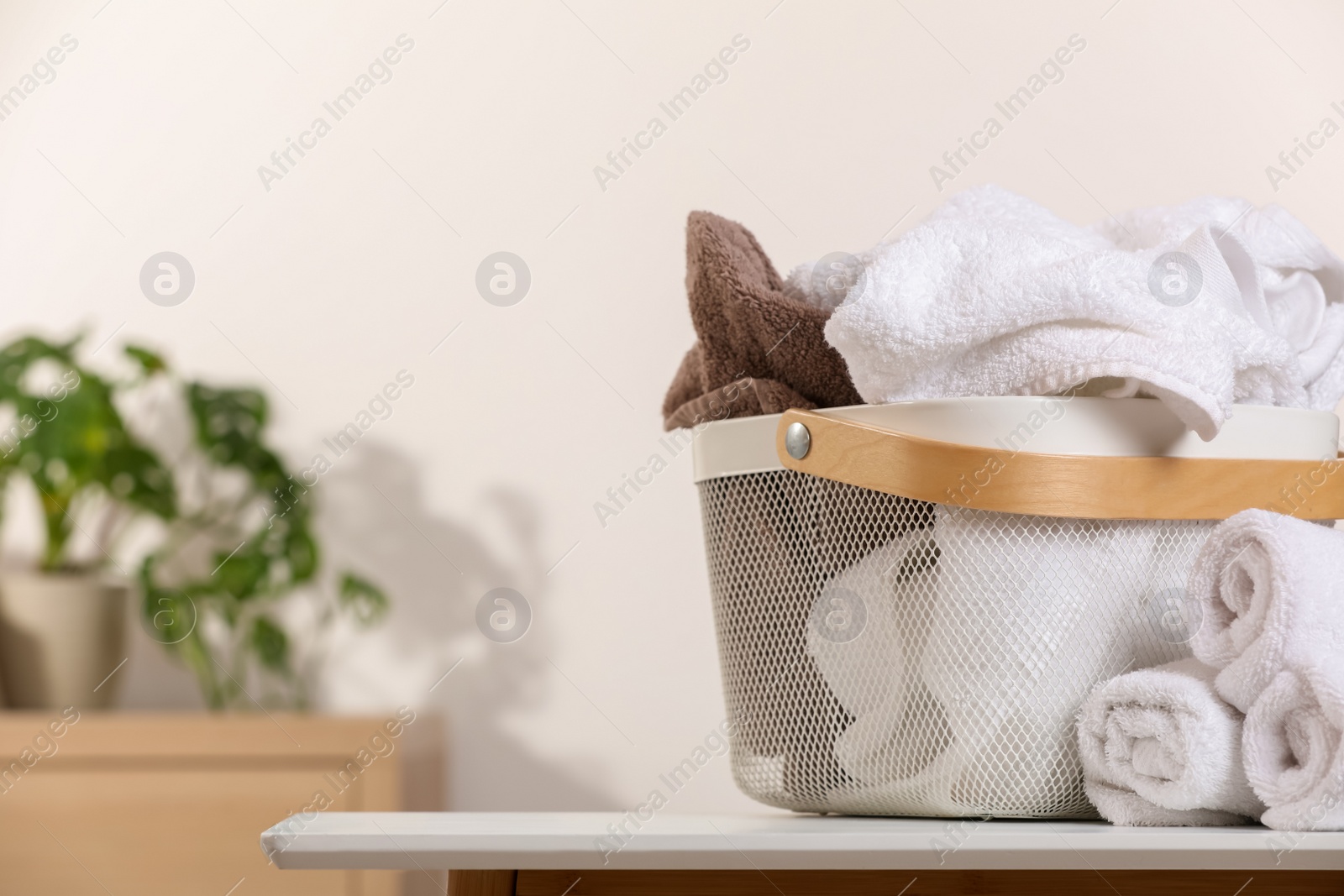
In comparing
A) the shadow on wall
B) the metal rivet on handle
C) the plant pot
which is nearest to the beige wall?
the shadow on wall

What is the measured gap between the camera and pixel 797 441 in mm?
447

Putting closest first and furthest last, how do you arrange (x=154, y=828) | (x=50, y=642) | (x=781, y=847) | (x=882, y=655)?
(x=781, y=847) → (x=882, y=655) → (x=154, y=828) → (x=50, y=642)

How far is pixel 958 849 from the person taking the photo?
13.1 inches

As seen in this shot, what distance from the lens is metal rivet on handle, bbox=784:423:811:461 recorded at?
445 mm

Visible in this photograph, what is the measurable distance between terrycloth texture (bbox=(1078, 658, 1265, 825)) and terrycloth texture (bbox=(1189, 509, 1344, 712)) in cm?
1

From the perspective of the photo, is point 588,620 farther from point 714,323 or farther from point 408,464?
point 714,323

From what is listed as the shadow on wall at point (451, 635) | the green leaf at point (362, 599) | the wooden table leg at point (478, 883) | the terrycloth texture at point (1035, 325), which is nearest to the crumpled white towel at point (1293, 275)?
the terrycloth texture at point (1035, 325)

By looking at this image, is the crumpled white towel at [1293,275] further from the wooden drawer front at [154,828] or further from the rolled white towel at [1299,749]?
the wooden drawer front at [154,828]

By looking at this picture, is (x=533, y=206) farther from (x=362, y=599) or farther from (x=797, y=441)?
(x=797, y=441)

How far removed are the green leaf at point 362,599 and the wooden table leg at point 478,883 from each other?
808 mm

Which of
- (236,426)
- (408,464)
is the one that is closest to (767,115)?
(408,464)

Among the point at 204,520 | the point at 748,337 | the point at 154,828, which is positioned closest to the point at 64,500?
the point at 204,520

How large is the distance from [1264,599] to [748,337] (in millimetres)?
229

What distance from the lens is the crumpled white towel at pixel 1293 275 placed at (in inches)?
20.0
